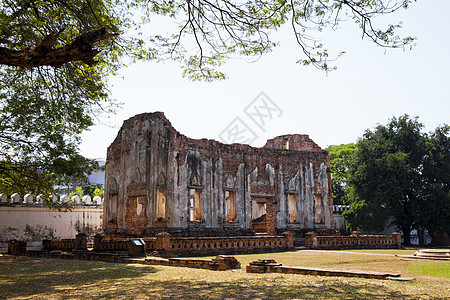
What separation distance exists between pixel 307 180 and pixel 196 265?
14.0m

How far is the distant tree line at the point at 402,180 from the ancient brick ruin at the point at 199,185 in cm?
350

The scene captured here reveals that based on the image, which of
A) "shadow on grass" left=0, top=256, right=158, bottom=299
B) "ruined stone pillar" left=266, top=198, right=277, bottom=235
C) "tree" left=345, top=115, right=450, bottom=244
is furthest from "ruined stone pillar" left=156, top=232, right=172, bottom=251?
"tree" left=345, top=115, right=450, bottom=244

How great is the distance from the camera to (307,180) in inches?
889

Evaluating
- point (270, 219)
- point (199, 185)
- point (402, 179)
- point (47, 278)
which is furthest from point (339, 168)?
point (47, 278)

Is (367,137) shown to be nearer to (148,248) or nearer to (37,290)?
(148,248)

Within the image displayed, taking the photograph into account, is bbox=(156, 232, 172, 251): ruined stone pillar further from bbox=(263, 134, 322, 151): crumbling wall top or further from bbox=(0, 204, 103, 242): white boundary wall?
bbox=(263, 134, 322, 151): crumbling wall top

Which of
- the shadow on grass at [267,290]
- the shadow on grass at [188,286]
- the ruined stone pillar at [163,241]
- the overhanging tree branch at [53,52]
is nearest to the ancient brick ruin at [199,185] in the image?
the ruined stone pillar at [163,241]

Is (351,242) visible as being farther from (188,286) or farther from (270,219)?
(188,286)

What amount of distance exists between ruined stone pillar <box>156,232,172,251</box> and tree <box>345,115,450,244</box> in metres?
14.7

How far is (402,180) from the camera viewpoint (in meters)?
24.2

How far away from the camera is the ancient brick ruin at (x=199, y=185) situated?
17906mm

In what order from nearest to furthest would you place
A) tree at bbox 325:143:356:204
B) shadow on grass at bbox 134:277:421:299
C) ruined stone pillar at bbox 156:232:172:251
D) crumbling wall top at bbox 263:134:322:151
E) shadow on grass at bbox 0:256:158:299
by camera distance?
shadow on grass at bbox 134:277:421:299, shadow on grass at bbox 0:256:158:299, ruined stone pillar at bbox 156:232:172:251, crumbling wall top at bbox 263:134:322:151, tree at bbox 325:143:356:204

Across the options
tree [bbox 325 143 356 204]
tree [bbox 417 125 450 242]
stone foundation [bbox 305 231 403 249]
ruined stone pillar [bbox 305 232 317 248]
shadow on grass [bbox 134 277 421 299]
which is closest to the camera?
shadow on grass [bbox 134 277 421 299]

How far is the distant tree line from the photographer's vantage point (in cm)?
2378
